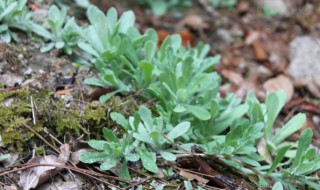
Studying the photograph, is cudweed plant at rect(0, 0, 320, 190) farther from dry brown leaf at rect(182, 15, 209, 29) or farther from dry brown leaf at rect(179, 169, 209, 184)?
dry brown leaf at rect(182, 15, 209, 29)

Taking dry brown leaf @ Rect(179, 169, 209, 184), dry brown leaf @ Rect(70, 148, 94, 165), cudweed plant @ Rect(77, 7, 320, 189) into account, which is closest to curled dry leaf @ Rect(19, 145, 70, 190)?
dry brown leaf @ Rect(70, 148, 94, 165)

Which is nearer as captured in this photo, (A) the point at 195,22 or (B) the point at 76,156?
(B) the point at 76,156

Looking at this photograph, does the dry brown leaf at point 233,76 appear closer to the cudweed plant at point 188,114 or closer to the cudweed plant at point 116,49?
the cudweed plant at point 188,114

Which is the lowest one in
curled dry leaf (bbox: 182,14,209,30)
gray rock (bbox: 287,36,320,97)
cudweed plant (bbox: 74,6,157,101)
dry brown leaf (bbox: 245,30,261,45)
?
gray rock (bbox: 287,36,320,97)

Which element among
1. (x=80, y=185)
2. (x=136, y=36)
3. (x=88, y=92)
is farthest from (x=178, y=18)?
(x=80, y=185)

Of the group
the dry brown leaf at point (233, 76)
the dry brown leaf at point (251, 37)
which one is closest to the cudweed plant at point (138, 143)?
the dry brown leaf at point (233, 76)

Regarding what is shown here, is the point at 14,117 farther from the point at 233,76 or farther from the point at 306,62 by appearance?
the point at 306,62

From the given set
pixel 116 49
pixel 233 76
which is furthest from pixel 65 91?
pixel 233 76

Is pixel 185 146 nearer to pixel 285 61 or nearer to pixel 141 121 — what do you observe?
pixel 141 121

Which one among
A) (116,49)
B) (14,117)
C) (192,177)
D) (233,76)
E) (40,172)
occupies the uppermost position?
(116,49)
